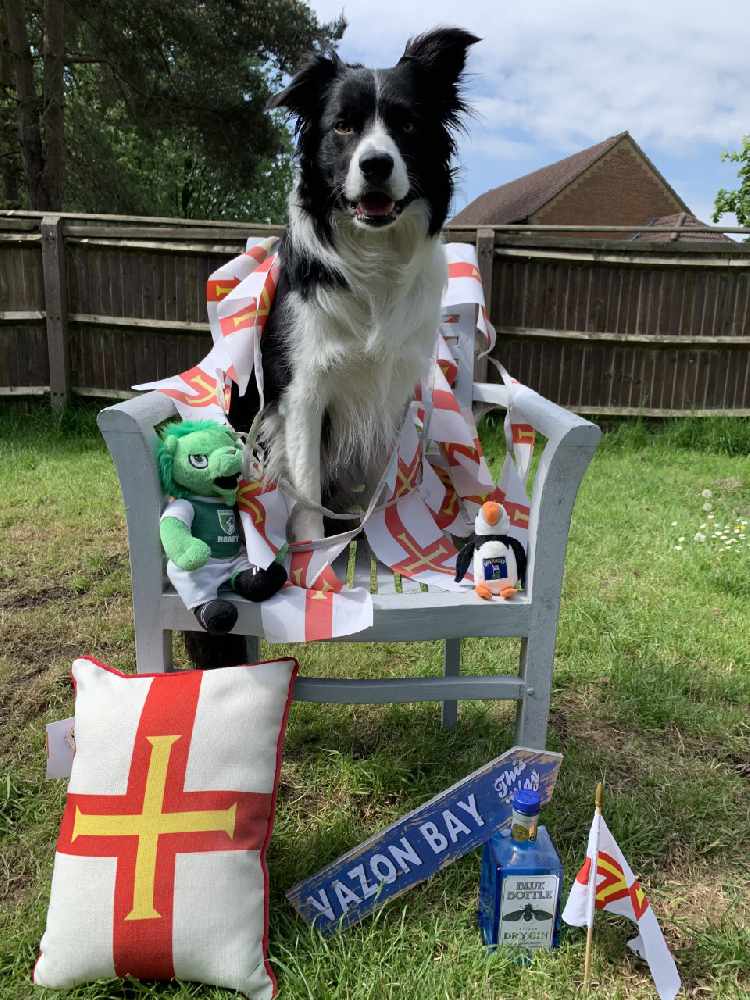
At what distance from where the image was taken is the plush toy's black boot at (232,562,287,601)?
1.33 meters

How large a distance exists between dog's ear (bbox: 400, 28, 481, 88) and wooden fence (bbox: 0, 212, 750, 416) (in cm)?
345

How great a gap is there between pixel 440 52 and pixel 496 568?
106 cm

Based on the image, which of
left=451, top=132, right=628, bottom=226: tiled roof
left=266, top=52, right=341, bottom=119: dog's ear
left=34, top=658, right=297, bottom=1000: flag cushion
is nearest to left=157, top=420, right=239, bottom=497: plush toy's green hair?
left=34, top=658, right=297, bottom=1000: flag cushion

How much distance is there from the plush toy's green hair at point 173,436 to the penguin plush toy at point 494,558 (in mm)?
525

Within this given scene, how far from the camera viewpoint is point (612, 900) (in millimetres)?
1221

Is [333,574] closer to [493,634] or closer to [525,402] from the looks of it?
[493,634]

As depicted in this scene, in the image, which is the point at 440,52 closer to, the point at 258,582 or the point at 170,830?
the point at 258,582

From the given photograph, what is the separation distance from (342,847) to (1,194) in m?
12.9

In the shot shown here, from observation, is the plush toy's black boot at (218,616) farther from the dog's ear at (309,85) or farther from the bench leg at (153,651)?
the dog's ear at (309,85)

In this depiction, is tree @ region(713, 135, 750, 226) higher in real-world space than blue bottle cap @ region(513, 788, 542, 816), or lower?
higher

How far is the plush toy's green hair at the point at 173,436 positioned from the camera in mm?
1412

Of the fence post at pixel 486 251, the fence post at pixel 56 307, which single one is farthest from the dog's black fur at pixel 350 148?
the fence post at pixel 56 307

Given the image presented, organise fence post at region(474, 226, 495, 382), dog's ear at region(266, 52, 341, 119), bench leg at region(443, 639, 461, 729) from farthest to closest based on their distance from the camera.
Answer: fence post at region(474, 226, 495, 382), bench leg at region(443, 639, 461, 729), dog's ear at region(266, 52, 341, 119)

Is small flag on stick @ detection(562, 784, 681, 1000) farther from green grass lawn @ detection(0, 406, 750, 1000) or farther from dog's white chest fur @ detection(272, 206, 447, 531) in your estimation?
dog's white chest fur @ detection(272, 206, 447, 531)
